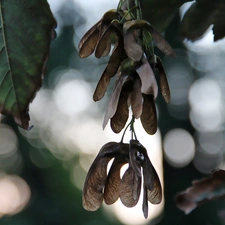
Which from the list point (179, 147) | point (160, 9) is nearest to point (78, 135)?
point (179, 147)

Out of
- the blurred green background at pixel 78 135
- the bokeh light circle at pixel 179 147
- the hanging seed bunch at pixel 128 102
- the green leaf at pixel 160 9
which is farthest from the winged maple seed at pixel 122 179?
the bokeh light circle at pixel 179 147

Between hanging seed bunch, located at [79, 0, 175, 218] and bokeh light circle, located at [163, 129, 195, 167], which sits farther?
bokeh light circle, located at [163, 129, 195, 167]

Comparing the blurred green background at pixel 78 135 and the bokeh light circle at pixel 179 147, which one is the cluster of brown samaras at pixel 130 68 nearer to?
the blurred green background at pixel 78 135

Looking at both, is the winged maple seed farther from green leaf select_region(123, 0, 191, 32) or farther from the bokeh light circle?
the bokeh light circle

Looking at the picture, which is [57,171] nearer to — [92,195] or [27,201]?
[27,201]

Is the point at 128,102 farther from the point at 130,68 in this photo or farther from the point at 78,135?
the point at 78,135

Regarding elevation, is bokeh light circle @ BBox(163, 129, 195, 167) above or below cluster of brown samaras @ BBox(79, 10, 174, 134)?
below

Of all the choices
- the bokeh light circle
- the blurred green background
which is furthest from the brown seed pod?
the bokeh light circle

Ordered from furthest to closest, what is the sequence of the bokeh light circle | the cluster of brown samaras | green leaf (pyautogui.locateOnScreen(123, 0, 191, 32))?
the bokeh light circle → green leaf (pyautogui.locateOnScreen(123, 0, 191, 32)) → the cluster of brown samaras
